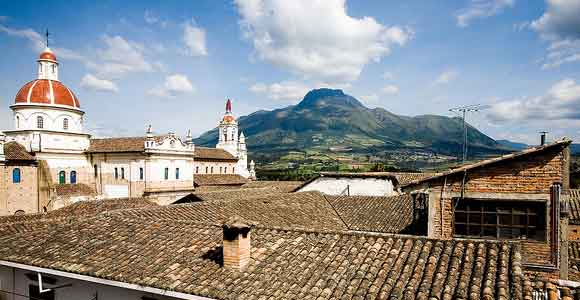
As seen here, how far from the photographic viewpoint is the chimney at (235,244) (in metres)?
7.92

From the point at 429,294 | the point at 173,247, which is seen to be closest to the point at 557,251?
the point at 429,294

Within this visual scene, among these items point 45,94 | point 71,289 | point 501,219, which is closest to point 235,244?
point 71,289

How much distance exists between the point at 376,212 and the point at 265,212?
5811 millimetres

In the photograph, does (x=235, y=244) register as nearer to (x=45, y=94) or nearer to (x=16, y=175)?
(x=16, y=175)

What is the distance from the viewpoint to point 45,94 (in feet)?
142

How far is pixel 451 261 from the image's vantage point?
7.32 m

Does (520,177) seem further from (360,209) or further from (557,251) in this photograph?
(360,209)

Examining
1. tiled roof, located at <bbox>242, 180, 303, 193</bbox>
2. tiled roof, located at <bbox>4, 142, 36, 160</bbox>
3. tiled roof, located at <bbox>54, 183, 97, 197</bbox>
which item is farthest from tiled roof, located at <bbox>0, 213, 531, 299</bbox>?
tiled roof, located at <bbox>54, 183, 97, 197</bbox>

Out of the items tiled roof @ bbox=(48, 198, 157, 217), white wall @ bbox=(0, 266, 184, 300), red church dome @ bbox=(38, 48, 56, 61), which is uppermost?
red church dome @ bbox=(38, 48, 56, 61)

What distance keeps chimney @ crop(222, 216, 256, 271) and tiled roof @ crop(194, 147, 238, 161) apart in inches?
1927

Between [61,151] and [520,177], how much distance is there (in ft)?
147

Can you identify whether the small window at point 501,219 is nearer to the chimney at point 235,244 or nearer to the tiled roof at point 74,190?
the chimney at point 235,244

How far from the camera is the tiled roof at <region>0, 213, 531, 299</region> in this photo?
6688 mm

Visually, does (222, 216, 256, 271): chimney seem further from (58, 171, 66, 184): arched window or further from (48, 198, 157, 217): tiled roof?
(58, 171, 66, 184): arched window
